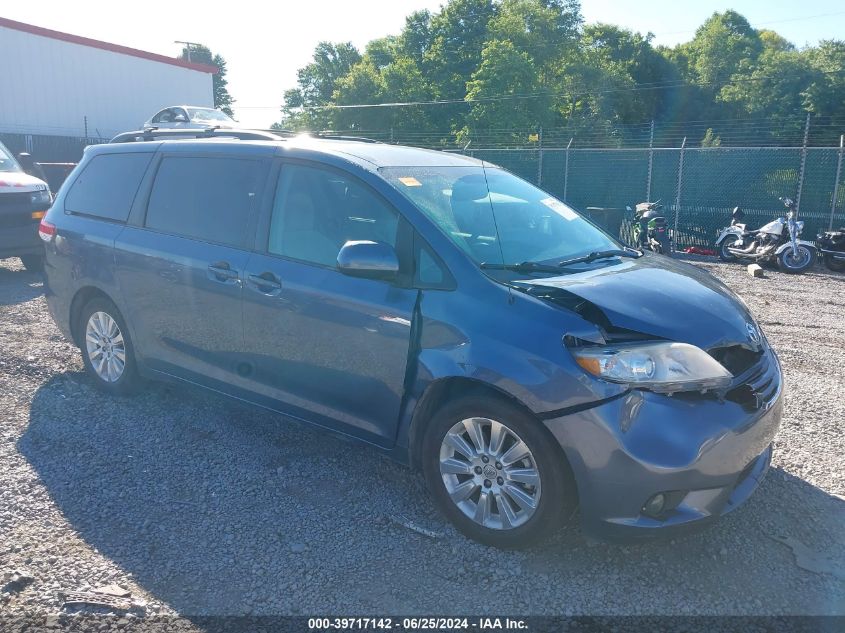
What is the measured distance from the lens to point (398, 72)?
46688 millimetres

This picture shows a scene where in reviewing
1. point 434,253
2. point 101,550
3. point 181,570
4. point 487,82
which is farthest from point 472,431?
point 487,82

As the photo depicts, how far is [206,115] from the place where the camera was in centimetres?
2144

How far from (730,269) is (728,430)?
10537mm

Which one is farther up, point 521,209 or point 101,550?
point 521,209

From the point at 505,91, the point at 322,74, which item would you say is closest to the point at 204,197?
the point at 505,91

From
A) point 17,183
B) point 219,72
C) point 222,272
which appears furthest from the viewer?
point 219,72

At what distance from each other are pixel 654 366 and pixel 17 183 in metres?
9.35

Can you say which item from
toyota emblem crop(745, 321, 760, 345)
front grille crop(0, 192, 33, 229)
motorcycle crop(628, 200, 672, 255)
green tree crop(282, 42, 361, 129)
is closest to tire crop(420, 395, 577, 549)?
toyota emblem crop(745, 321, 760, 345)

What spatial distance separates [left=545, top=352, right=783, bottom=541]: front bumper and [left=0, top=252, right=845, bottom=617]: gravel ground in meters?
0.34

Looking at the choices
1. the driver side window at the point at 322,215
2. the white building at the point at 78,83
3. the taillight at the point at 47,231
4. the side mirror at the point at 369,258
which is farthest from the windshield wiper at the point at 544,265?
the white building at the point at 78,83

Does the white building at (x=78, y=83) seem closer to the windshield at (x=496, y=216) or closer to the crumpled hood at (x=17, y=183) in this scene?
the crumpled hood at (x=17, y=183)

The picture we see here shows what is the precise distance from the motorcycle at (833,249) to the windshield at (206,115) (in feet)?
51.5

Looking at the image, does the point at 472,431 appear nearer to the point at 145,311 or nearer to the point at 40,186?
the point at 145,311

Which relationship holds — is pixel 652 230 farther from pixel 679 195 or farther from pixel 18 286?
pixel 18 286
